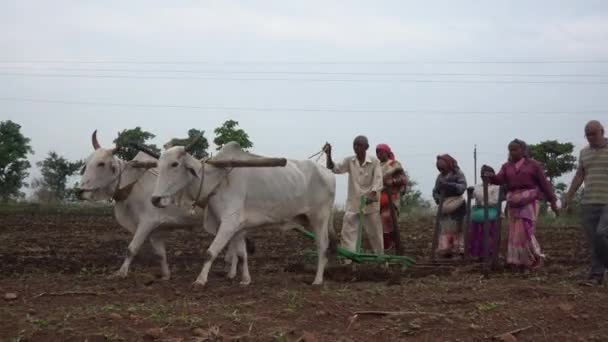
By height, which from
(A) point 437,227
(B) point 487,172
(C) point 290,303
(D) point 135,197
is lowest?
(C) point 290,303

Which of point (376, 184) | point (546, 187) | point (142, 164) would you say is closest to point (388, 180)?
point (376, 184)

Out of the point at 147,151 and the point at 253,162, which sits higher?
the point at 147,151

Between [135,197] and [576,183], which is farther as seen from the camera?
[135,197]

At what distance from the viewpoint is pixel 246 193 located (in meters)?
9.00

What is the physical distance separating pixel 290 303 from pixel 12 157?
3115 cm

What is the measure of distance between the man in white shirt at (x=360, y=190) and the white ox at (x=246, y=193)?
627 millimetres

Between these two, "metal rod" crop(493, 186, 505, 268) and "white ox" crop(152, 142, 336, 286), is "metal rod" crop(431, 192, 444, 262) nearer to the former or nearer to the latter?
"metal rod" crop(493, 186, 505, 268)

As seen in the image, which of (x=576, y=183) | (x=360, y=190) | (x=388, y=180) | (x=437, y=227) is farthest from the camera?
(x=388, y=180)

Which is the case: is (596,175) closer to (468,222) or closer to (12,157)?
(468,222)

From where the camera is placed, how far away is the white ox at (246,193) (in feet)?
28.3

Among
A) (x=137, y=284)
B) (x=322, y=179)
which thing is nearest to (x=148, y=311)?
(x=137, y=284)

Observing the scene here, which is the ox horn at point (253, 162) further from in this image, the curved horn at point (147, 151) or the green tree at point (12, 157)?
the green tree at point (12, 157)

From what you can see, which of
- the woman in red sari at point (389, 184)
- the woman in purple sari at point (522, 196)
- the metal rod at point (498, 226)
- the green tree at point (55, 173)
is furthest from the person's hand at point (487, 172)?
the green tree at point (55, 173)

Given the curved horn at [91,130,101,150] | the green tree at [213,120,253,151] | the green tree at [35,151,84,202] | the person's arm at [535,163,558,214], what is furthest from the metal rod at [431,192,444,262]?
the green tree at [35,151,84,202]
